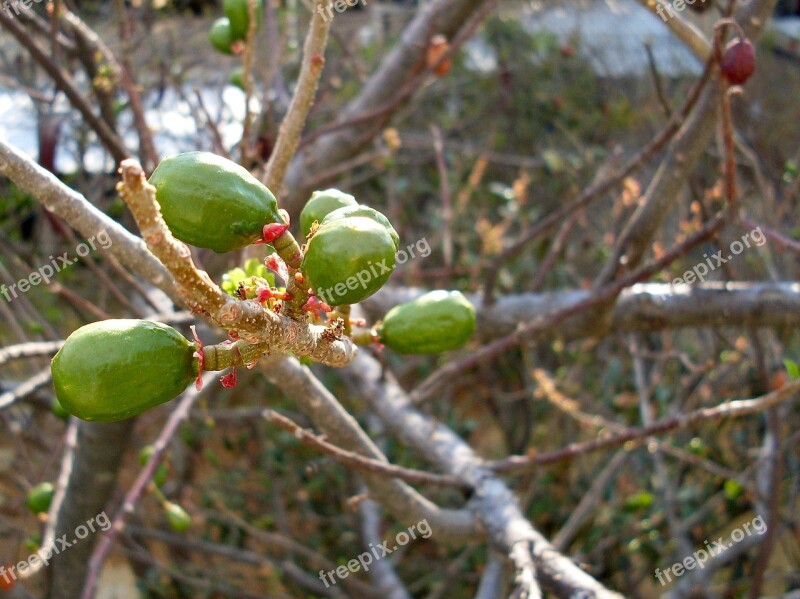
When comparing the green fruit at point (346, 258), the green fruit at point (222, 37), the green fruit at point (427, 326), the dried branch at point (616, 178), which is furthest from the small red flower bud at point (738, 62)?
the green fruit at point (222, 37)

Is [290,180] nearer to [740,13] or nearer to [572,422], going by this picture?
[740,13]

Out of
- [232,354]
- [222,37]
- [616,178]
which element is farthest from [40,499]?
[616,178]

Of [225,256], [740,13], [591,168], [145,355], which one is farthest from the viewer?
[591,168]

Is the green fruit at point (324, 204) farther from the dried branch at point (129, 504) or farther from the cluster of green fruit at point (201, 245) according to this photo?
the dried branch at point (129, 504)

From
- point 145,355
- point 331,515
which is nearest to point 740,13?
point 145,355

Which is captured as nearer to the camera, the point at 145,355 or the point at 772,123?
the point at 145,355

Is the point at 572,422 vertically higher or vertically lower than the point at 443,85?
lower
